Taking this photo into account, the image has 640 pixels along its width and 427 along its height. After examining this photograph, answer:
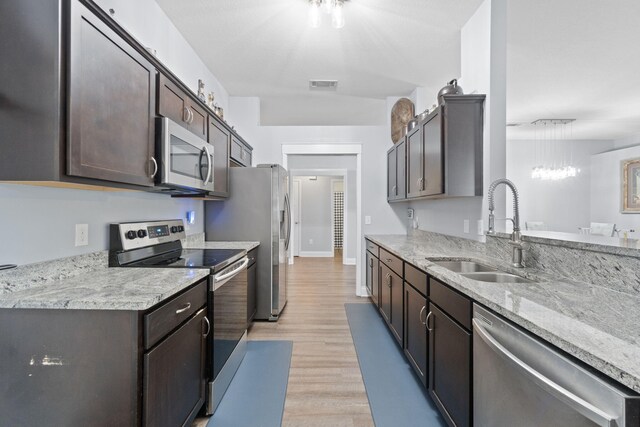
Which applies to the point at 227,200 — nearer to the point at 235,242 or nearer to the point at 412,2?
the point at 235,242

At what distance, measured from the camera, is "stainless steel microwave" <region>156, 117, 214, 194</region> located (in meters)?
1.70

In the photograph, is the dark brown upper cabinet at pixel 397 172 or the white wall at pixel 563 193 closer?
the dark brown upper cabinet at pixel 397 172

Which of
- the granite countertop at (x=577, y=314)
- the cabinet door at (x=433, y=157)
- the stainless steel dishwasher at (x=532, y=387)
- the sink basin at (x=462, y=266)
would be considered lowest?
the stainless steel dishwasher at (x=532, y=387)

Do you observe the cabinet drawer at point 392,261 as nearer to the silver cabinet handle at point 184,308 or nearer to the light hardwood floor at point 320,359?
the light hardwood floor at point 320,359

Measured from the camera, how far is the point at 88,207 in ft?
5.34

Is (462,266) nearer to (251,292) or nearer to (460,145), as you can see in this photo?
(460,145)

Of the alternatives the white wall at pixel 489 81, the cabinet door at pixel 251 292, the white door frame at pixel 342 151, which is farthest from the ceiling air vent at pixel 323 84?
the cabinet door at pixel 251 292

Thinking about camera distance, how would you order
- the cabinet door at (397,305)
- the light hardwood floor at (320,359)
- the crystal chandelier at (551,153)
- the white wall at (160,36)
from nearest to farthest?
1. the light hardwood floor at (320,359)
2. the white wall at (160,36)
3. the cabinet door at (397,305)
4. the crystal chandelier at (551,153)

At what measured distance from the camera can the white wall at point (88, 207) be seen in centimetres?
124

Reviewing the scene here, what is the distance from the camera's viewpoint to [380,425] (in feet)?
5.52

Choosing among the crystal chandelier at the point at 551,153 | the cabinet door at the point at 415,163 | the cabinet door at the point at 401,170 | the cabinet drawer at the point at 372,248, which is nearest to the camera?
the cabinet door at the point at 415,163

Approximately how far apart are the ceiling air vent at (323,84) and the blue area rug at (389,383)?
2.90 metres

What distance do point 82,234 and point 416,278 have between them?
202 centimetres

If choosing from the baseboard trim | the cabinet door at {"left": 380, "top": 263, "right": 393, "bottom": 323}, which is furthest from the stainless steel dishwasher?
the baseboard trim
